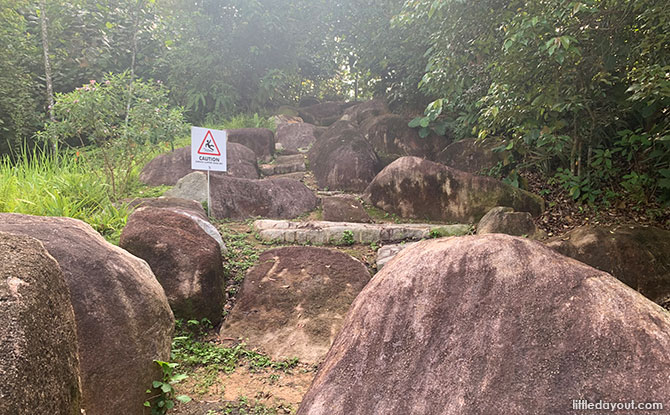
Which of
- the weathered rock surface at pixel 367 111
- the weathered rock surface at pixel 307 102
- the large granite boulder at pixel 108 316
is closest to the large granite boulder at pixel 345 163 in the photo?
the weathered rock surface at pixel 367 111

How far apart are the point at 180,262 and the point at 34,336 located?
2.31 meters

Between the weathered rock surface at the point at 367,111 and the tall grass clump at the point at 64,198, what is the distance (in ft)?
22.5

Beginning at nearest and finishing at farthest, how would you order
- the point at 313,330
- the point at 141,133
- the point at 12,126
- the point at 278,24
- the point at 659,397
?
the point at 659,397 < the point at 313,330 < the point at 141,133 < the point at 12,126 < the point at 278,24

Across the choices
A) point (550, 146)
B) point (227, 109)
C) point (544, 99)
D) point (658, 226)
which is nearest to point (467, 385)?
point (544, 99)

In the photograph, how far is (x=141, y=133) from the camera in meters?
6.54

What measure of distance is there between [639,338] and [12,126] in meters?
10.3

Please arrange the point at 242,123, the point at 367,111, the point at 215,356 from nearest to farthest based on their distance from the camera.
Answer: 1. the point at 215,356
2. the point at 367,111
3. the point at 242,123

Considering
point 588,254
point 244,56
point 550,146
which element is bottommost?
point 588,254

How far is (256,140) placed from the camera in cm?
916

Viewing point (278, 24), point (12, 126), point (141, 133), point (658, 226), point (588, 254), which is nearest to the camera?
point (588, 254)

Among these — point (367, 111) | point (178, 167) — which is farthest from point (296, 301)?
point (367, 111)

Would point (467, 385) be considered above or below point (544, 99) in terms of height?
below

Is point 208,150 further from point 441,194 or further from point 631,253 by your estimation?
point 631,253

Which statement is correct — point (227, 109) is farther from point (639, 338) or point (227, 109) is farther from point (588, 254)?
point (639, 338)
